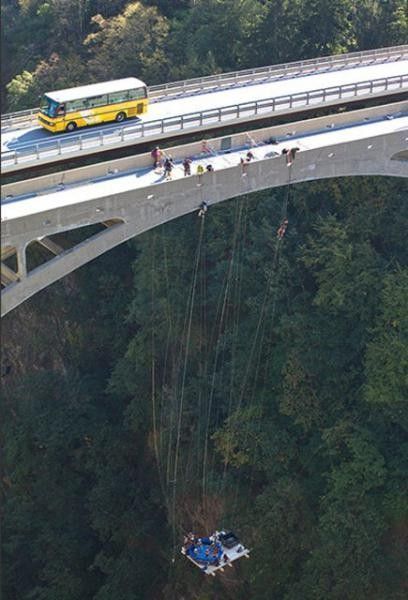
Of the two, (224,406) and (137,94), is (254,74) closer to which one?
(137,94)

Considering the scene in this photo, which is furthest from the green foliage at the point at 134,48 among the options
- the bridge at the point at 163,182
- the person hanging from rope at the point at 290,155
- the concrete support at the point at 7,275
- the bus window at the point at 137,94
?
the concrete support at the point at 7,275

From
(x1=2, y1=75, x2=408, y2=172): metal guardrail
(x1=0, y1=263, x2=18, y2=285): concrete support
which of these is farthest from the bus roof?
(x1=0, y1=263, x2=18, y2=285): concrete support

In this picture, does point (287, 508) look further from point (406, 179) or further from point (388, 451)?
point (406, 179)

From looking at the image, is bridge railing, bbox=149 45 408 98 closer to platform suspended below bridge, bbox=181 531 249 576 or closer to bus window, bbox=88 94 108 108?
bus window, bbox=88 94 108 108

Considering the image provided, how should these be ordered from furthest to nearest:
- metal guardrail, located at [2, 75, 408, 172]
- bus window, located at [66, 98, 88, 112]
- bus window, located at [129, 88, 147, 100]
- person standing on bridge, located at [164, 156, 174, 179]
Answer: bus window, located at [129, 88, 147, 100] < bus window, located at [66, 98, 88, 112] < metal guardrail, located at [2, 75, 408, 172] < person standing on bridge, located at [164, 156, 174, 179]

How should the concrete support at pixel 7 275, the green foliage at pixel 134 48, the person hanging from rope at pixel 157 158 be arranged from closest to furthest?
the concrete support at pixel 7 275
the person hanging from rope at pixel 157 158
the green foliage at pixel 134 48

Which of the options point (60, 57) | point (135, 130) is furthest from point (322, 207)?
point (60, 57)

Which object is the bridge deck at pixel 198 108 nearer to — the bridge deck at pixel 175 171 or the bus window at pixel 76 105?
the bus window at pixel 76 105
